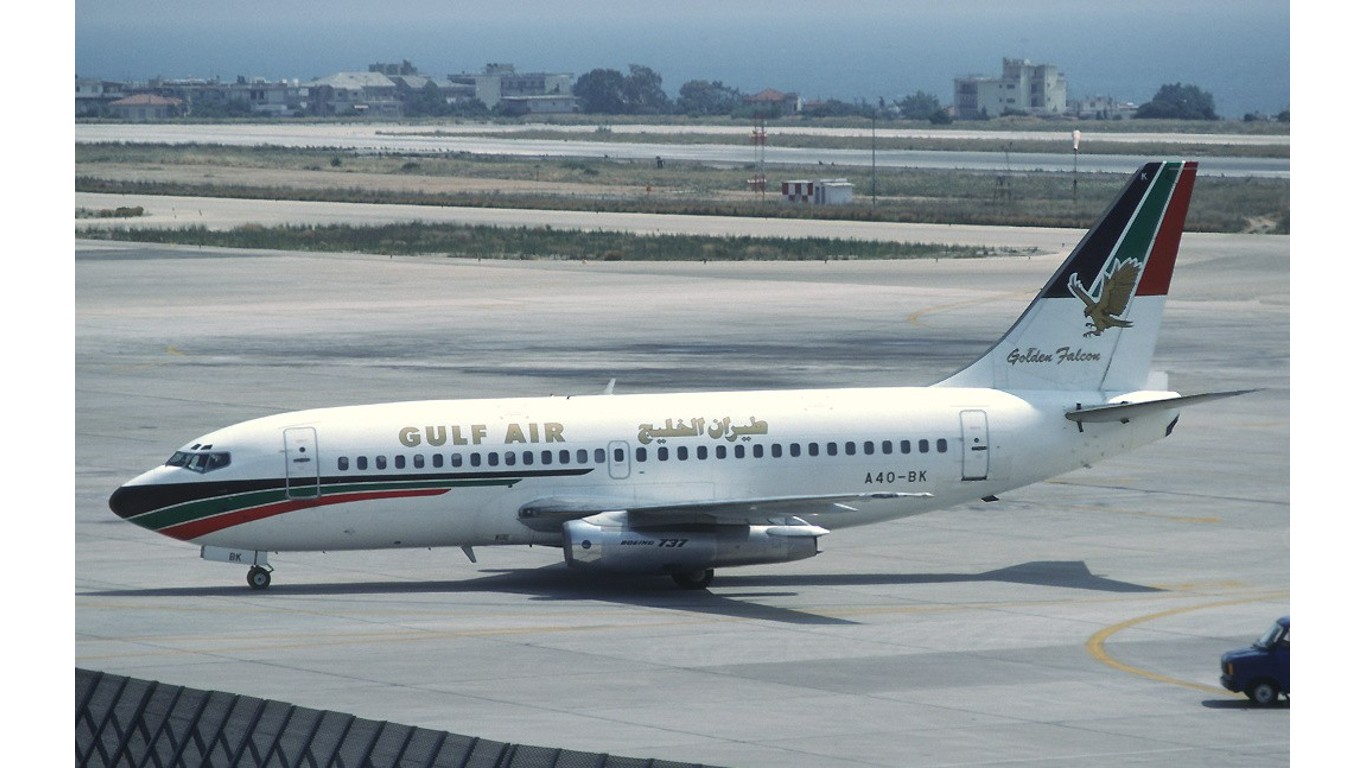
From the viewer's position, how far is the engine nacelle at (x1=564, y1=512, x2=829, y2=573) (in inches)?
1660

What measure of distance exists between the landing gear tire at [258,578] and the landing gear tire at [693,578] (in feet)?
27.6

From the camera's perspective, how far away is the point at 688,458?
43500 mm

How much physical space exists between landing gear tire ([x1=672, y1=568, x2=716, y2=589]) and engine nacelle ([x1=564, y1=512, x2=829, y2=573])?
0.63 m

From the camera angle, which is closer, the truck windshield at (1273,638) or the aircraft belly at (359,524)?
the truck windshield at (1273,638)

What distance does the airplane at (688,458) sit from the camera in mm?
42500

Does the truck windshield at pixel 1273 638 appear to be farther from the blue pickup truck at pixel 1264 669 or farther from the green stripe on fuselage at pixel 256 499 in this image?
the green stripe on fuselage at pixel 256 499

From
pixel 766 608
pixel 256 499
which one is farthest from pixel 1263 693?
pixel 256 499

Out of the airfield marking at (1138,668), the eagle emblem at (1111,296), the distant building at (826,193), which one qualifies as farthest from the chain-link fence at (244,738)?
the distant building at (826,193)

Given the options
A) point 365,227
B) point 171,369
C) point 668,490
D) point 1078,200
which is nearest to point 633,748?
point 668,490

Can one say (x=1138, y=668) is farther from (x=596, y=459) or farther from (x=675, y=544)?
(x=596, y=459)

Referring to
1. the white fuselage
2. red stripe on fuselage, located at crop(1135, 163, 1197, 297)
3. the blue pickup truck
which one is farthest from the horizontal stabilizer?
the blue pickup truck

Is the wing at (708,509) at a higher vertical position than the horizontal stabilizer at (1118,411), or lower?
lower

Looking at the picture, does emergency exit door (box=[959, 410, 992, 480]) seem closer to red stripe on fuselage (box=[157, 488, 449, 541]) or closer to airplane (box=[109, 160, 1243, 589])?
airplane (box=[109, 160, 1243, 589])

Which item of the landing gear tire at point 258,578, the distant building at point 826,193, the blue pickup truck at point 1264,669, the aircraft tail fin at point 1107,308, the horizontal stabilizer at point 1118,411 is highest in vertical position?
the distant building at point 826,193
